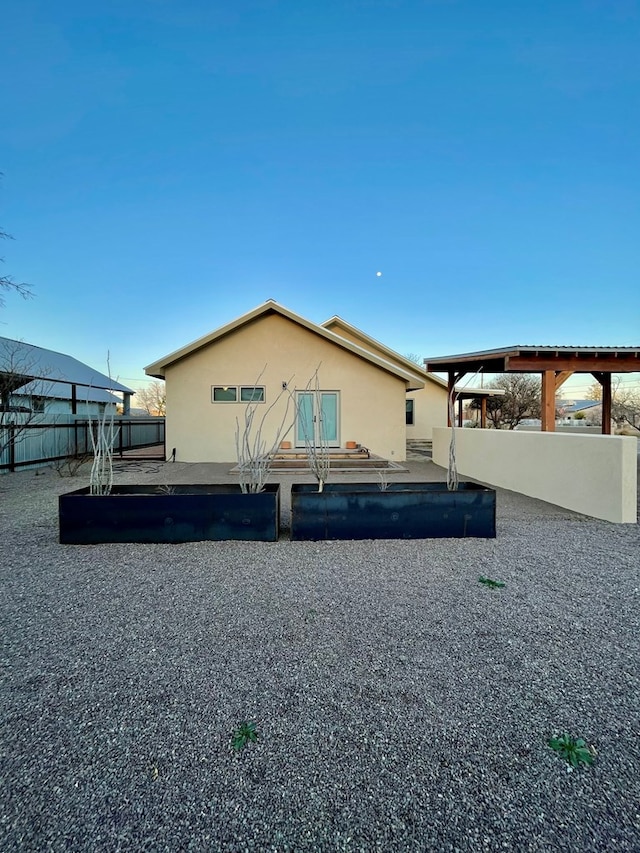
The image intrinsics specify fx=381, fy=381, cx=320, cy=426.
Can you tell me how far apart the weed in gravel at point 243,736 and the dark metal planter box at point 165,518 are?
2827 mm

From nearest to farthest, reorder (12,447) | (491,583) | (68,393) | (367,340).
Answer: (491,583) → (12,447) → (367,340) → (68,393)

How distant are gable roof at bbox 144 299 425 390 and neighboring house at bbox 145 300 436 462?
3 cm

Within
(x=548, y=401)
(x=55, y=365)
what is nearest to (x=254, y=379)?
(x=548, y=401)

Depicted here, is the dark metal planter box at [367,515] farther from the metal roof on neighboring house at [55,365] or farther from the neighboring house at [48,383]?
the metal roof on neighboring house at [55,365]

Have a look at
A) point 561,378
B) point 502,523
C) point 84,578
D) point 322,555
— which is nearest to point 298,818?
point 322,555

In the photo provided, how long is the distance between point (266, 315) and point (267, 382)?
2.17 metres

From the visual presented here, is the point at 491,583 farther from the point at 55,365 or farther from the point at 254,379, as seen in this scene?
the point at 55,365

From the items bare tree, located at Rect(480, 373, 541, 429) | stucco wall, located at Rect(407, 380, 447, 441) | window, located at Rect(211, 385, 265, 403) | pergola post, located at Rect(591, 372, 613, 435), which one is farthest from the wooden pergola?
bare tree, located at Rect(480, 373, 541, 429)

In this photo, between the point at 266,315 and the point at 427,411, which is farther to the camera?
the point at 427,411

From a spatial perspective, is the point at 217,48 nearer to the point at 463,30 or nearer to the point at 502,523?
the point at 463,30

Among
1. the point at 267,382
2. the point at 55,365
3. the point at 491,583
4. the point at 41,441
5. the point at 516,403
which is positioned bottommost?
the point at 491,583

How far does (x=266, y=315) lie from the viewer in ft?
40.1

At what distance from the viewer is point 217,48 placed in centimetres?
872

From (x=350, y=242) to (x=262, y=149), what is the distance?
452cm
